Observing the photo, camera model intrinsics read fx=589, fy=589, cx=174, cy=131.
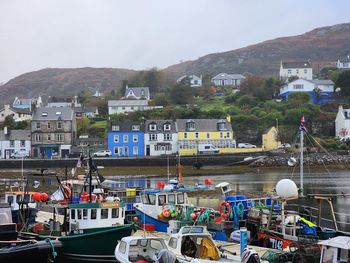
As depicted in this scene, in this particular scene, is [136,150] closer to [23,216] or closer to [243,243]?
[23,216]

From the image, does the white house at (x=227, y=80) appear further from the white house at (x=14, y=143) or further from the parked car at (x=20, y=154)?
the parked car at (x=20, y=154)

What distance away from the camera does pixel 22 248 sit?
20094mm

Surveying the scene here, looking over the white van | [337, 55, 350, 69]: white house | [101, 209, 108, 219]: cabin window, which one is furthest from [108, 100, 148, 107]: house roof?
[101, 209, 108, 219]: cabin window

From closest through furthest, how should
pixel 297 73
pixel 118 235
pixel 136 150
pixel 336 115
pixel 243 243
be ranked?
pixel 243 243 < pixel 118 235 < pixel 136 150 < pixel 336 115 < pixel 297 73

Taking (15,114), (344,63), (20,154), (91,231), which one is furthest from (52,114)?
(344,63)

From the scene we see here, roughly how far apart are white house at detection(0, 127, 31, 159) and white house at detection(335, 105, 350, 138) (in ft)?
161

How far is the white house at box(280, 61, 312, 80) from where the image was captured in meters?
148

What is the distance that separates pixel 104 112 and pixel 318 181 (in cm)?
7196

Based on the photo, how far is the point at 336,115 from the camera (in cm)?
9825

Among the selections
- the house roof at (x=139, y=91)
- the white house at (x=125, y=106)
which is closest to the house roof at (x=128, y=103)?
the white house at (x=125, y=106)

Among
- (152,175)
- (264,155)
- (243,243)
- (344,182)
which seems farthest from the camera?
(264,155)

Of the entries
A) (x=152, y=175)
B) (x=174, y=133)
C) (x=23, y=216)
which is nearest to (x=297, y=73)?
(x=174, y=133)

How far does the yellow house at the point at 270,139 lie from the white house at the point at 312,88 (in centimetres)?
2854

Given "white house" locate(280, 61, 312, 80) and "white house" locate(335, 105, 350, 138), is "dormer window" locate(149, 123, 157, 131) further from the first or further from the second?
"white house" locate(280, 61, 312, 80)
